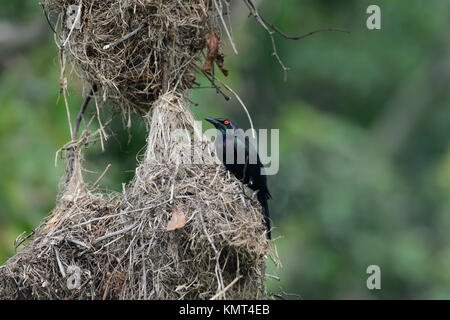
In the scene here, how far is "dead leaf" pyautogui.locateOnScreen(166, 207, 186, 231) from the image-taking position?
4.10 m

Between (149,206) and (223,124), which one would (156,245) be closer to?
(149,206)

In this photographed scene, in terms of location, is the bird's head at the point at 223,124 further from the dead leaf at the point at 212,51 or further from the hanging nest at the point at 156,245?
the hanging nest at the point at 156,245

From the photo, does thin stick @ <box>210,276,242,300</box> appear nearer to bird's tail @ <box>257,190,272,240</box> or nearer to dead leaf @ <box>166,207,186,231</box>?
dead leaf @ <box>166,207,186,231</box>

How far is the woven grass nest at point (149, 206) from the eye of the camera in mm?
4141

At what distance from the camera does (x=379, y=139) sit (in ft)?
48.1

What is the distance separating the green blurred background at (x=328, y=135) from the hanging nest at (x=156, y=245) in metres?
0.37

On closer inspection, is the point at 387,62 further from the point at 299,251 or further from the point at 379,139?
the point at 299,251

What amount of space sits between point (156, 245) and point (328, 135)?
757 cm

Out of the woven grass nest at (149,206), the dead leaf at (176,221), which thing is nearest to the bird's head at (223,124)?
the woven grass nest at (149,206)

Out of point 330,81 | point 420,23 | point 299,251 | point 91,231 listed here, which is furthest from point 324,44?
point 91,231

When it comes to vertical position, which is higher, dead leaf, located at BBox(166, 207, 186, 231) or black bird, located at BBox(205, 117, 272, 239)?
black bird, located at BBox(205, 117, 272, 239)

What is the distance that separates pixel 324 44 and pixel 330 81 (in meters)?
0.93

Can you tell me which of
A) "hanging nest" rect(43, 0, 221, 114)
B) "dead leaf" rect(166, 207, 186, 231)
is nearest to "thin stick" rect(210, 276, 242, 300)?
"dead leaf" rect(166, 207, 186, 231)

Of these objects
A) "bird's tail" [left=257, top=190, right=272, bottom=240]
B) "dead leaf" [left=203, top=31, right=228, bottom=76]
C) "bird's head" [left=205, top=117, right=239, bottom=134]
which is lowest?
"bird's tail" [left=257, top=190, right=272, bottom=240]
